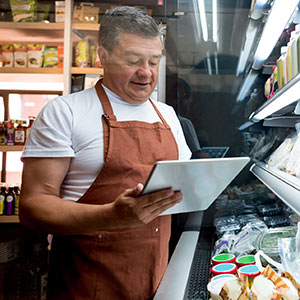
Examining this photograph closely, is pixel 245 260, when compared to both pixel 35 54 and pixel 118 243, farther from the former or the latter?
pixel 35 54

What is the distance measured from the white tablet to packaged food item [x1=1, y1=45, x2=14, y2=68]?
0.66 metres

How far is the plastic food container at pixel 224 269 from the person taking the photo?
1246mm

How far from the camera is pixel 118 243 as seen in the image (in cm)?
106

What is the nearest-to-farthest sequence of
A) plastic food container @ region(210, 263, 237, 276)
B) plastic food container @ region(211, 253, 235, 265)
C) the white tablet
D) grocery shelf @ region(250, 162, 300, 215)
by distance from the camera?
the white tablet → grocery shelf @ region(250, 162, 300, 215) → plastic food container @ region(210, 263, 237, 276) → plastic food container @ region(211, 253, 235, 265)

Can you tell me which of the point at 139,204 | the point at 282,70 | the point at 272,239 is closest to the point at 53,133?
the point at 139,204

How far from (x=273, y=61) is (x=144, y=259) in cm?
144

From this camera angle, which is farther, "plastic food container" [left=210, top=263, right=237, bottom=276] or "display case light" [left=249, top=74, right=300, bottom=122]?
"plastic food container" [left=210, top=263, right=237, bottom=276]

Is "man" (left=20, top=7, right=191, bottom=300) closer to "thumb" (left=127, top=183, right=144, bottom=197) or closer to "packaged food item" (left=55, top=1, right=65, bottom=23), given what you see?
"thumb" (left=127, top=183, right=144, bottom=197)

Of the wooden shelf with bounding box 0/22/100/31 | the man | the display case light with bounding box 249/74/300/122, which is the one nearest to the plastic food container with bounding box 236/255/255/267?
the man

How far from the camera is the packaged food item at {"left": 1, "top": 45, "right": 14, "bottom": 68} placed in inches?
45.3

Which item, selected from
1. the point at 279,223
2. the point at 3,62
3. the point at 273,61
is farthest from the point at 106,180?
the point at 273,61

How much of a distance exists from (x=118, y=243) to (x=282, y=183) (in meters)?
0.61

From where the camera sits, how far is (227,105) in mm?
1271

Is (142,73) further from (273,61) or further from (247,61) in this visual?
(273,61)
